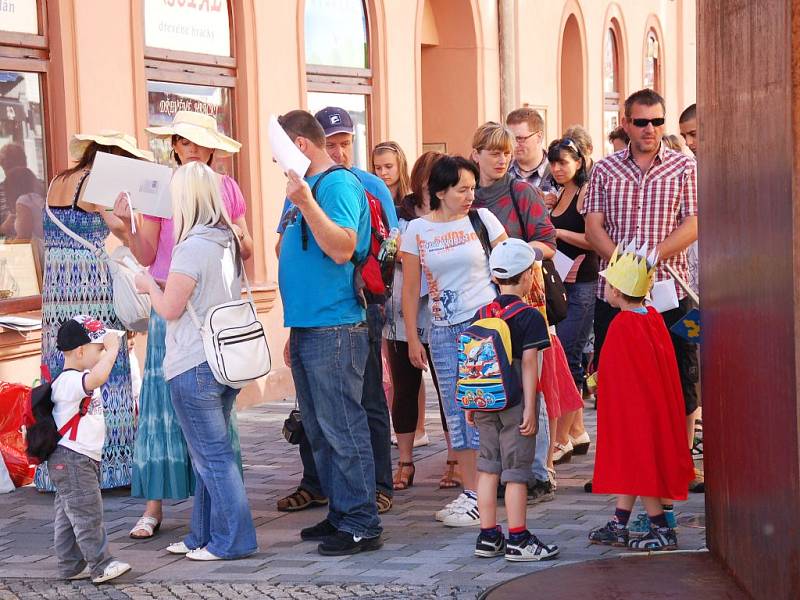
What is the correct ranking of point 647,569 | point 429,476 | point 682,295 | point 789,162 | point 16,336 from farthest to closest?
point 16,336 → point 429,476 → point 682,295 → point 647,569 → point 789,162

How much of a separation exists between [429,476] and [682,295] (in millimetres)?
1751

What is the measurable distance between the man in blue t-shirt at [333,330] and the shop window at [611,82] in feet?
56.6

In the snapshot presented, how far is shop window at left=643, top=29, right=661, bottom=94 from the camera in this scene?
25719 millimetres

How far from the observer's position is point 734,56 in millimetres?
4699

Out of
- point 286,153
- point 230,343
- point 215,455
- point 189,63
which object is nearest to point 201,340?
point 230,343

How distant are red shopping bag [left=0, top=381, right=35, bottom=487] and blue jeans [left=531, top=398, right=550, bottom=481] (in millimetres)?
2866

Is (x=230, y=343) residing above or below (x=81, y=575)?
above

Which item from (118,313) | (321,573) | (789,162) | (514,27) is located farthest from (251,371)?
(514,27)

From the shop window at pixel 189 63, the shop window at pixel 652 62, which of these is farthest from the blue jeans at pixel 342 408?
the shop window at pixel 652 62

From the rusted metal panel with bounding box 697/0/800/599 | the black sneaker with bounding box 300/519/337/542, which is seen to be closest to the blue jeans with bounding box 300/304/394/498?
the black sneaker with bounding box 300/519/337/542

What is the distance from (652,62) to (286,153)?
21573 mm

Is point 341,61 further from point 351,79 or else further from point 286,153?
point 286,153

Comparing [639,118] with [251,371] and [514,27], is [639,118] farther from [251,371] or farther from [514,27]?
[514,27]

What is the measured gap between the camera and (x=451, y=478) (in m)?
7.68
